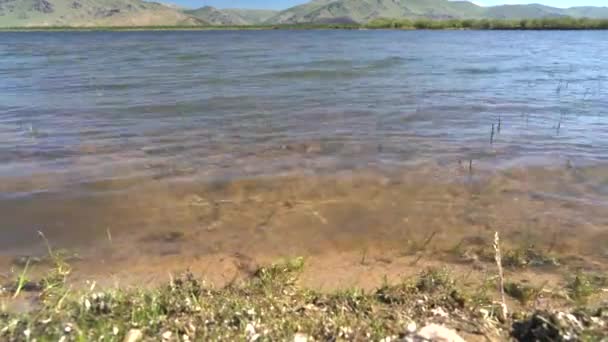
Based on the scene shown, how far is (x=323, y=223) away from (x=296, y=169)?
7.66ft

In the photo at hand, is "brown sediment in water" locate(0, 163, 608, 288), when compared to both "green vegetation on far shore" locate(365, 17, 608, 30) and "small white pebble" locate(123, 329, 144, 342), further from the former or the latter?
"green vegetation on far shore" locate(365, 17, 608, 30)

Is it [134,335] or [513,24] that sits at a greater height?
[513,24]

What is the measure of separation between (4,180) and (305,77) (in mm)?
16133

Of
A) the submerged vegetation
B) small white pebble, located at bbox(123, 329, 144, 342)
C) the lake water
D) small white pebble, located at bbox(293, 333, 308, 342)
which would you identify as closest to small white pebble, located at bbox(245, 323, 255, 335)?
the submerged vegetation

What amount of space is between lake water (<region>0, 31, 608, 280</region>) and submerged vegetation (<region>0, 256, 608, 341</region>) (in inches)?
57.7

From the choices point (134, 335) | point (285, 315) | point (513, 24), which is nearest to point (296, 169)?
point (285, 315)

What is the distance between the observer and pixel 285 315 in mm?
3957

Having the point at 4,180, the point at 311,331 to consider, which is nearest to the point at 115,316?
the point at 311,331

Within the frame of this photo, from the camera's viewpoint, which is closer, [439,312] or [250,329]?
[250,329]

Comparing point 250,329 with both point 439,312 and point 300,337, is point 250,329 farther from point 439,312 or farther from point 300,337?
point 439,312

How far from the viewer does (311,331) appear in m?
3.70

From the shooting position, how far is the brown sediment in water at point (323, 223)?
18.2ft

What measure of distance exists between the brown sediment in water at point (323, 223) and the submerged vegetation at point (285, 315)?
25.6 inches

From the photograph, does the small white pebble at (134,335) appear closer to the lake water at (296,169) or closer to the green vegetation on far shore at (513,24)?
the lake water at (296,169)
